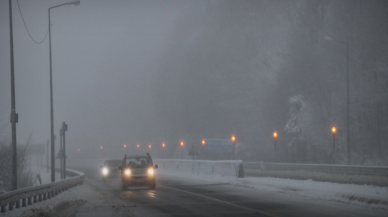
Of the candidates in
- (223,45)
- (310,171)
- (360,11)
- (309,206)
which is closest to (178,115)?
(223,45)

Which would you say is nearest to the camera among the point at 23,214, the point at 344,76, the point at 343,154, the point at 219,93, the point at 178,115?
the point at 23,214

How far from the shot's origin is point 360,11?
61406 mm

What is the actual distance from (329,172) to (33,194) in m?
17.8

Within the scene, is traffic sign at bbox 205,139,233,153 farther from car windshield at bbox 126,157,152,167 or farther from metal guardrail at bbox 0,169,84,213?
car windshield at bbox 126,157,152,167

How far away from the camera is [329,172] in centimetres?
2666

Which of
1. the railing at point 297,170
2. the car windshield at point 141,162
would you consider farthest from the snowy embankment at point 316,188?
the car windshield at point 141,162

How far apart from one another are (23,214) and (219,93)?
240 ft

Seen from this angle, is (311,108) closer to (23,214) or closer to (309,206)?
(309,206)

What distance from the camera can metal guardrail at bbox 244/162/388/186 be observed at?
22.0 meters

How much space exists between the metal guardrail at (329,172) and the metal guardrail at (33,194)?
50.1 feet

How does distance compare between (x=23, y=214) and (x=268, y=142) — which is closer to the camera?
(x=23, y=214)

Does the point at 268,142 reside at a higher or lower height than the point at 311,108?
lower

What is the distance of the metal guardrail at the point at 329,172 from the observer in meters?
22.0

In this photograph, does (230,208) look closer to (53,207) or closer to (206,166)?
(53,207)
